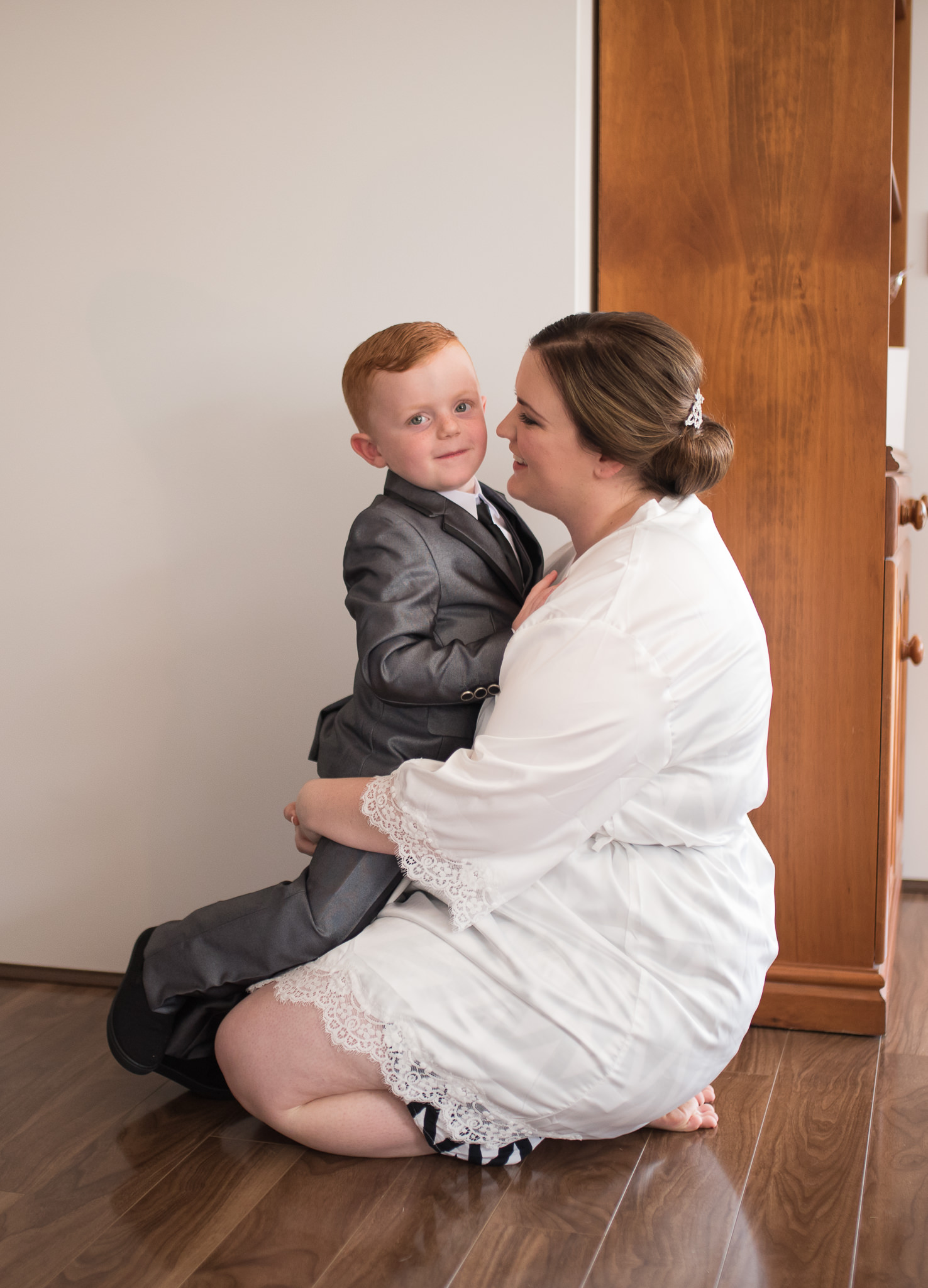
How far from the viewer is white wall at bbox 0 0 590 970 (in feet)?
6.63

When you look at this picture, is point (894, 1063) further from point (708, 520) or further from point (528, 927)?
point (708, 520)

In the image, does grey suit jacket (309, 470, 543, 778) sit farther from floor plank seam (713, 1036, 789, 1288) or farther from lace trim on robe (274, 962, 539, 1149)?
floor plank seam (713, 1036, 789, 1288)

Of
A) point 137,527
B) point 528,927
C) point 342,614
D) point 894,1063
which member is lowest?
point 894,1063

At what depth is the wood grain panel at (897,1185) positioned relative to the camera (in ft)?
4.40

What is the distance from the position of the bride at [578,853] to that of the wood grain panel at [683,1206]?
0.08 metres

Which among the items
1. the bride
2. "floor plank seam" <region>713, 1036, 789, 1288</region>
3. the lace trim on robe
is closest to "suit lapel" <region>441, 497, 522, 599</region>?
the bride

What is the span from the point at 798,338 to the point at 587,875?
3.49 feet

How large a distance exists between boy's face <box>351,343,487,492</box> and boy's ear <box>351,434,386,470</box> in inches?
1.9

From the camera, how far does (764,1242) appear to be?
4.57ft

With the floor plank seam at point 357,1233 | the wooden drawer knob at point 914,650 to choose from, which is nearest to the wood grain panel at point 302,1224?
the floor plank seam at point 357,1233

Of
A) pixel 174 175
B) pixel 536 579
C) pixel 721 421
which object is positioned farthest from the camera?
pixel 174 175

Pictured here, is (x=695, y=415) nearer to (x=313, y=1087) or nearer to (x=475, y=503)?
(x=475, y=503)

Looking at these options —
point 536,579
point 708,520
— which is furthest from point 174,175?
point 708,520

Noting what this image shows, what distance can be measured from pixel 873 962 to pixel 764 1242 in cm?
79
